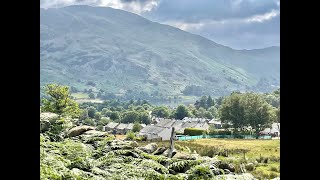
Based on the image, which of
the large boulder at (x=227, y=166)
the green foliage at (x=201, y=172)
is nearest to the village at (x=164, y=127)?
the large boulder at (x=227, y=166)

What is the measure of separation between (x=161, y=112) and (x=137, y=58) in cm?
261

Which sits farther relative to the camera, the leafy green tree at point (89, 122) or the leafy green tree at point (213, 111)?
the leafy green tree at point (89, 122)

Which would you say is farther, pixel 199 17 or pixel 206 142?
pixel 199 17

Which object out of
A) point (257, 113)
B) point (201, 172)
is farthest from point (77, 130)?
point (201, 172)

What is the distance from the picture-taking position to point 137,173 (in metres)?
1.90

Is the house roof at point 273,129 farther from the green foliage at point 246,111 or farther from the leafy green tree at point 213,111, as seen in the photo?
the leafy green tree at point 213,111

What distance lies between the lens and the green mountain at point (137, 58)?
16.9ft

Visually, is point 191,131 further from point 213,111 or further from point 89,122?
point 89,122

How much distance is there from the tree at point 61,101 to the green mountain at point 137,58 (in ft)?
0.53

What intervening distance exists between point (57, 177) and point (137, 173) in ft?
1.55

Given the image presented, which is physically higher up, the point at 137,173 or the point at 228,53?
the point at 228,53
